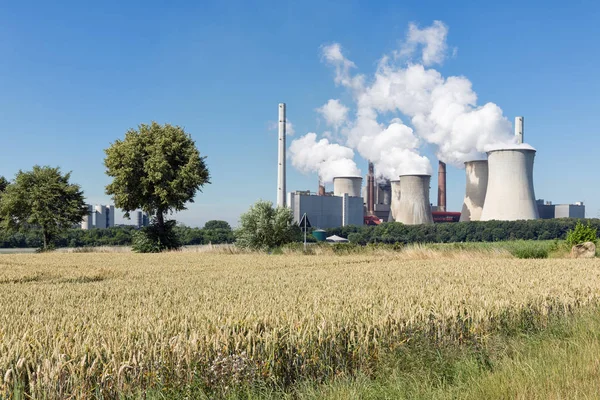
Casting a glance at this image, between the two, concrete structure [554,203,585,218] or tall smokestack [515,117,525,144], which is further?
concrete structure [554,203,585,218]

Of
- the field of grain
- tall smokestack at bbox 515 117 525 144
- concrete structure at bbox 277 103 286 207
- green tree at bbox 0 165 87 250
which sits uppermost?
tall smokestack at bbox 515 117 525 144

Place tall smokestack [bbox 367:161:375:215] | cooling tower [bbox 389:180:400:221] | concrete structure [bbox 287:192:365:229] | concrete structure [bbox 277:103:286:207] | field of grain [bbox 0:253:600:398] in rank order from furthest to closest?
1. tall smokestack [bbox 367:161:375:215]
2. concrete structure [bbox 287:192:365:229]
3. cooling tower [bbox 389:180:400:221]
4. concrete structure [bbox 277:103:286:207]
5. field of grain [bbox 0:253:600:398]

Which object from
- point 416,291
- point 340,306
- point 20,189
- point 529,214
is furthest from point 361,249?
point 529,214

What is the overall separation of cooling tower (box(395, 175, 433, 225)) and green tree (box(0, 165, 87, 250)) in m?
49.2

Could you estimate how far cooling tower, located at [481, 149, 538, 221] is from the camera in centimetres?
5656

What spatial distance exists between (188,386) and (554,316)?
19.5 feet

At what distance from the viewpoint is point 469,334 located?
21.0 feet

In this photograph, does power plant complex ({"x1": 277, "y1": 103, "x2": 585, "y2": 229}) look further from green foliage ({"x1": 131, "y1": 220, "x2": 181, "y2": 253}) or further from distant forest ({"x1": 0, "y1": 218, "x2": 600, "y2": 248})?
green foliage ({"x1": 131, "y1": 220, "x2": 181, "y2": 253})

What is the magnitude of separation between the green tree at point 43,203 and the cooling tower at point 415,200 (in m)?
49.2

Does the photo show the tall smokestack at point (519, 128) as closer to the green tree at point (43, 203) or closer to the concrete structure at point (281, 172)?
the concrete structure at point (281, 172)

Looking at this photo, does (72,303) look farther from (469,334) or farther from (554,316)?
(554,316)

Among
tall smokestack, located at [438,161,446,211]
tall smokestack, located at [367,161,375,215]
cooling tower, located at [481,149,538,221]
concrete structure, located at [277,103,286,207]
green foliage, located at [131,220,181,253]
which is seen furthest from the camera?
tall smokestack, located at [367,161,375,215]

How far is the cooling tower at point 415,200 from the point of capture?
77688mm

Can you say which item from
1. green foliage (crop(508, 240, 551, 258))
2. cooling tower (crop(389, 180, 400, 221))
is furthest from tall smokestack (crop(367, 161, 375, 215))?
green foliage (crop(508, 240, 551, 258))
